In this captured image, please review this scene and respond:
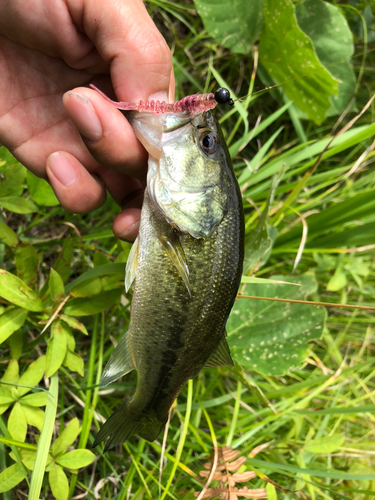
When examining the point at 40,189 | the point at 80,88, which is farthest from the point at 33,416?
the point at 80,88

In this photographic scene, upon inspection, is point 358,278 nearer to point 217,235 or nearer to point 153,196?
point 217,235

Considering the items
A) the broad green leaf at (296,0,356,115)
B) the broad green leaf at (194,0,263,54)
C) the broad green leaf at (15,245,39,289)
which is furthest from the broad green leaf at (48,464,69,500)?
the broad green leaf at (296,0,356,115)

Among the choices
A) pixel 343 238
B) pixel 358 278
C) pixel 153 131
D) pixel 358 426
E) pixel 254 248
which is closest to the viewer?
pixel 153 131

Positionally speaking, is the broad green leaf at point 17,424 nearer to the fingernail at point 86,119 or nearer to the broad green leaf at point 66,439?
the broad green leaf at point 66,439

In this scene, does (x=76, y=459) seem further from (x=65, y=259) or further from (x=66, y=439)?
(x=65, y=259)

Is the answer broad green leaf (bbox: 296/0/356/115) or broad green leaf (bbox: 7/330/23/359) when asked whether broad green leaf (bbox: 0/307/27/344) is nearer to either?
broad green leaf (bbox: 7/330/23/359)

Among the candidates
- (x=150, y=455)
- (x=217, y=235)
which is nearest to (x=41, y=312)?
(x=217, y=235)
